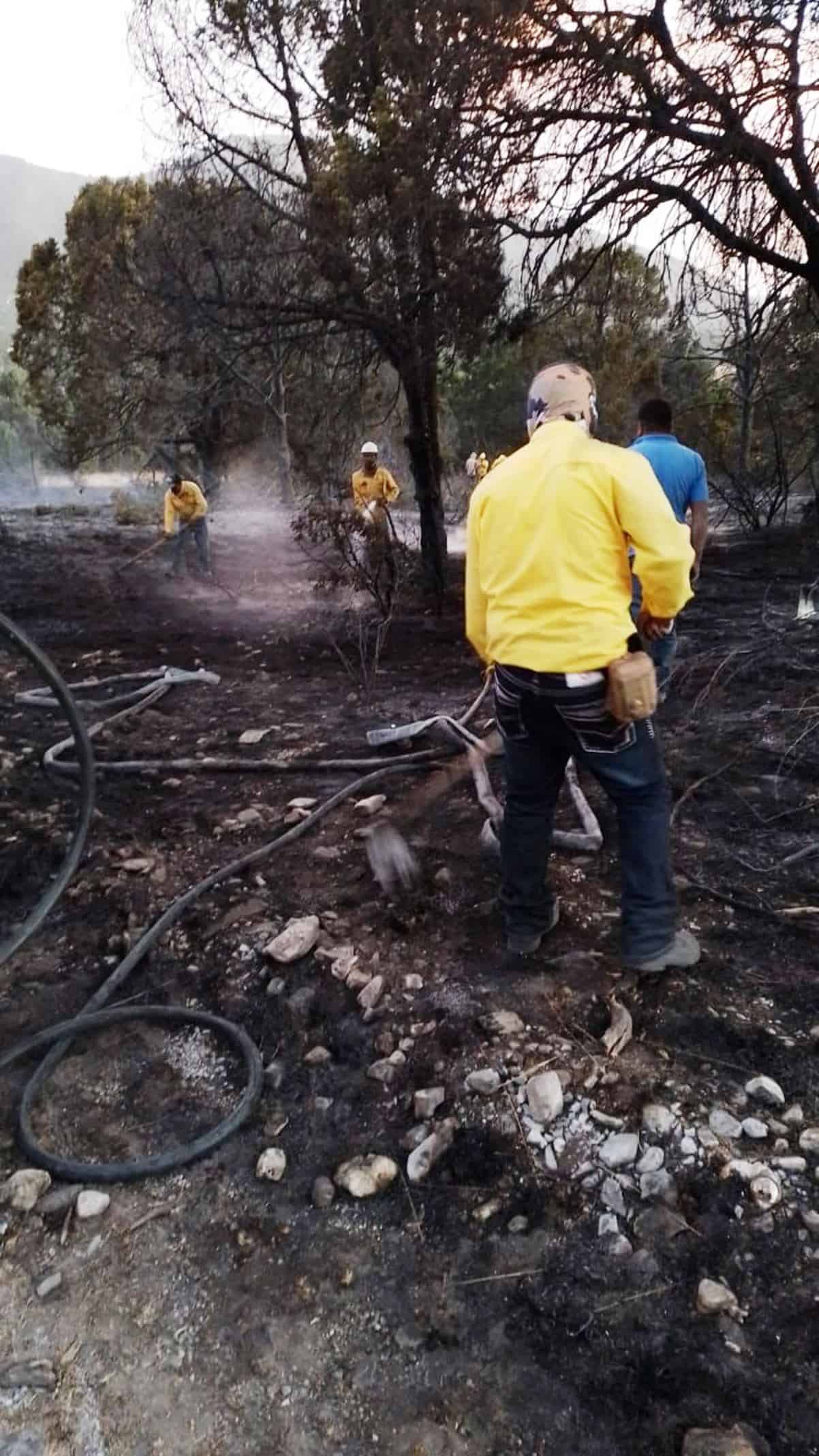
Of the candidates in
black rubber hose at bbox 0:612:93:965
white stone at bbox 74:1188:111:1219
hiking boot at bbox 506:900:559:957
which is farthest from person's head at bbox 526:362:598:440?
white stone at bbox 74:1188:111:1219

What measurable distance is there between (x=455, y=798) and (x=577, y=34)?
4.95m

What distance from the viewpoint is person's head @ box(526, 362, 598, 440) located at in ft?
8.69

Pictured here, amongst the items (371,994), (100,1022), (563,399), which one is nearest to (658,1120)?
(371,994)

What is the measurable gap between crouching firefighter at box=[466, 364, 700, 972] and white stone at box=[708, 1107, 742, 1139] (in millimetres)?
556

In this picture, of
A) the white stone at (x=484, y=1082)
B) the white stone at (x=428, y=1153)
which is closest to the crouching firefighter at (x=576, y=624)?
the white stone at (x=484, y=1082)

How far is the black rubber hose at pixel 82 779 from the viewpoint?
294 cm

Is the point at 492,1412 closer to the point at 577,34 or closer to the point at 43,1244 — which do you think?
the point at 43,1244

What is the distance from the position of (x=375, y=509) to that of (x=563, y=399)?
5797 mm

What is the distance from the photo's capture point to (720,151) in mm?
5809

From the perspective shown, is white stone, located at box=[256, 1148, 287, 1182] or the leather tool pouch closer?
white stone, located at box=[256, 1148, 287, 1182]

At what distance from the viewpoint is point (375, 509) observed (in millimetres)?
8328

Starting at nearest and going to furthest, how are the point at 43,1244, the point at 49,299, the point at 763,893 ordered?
the point at 43,1244 < the point at 763,893 < the point at 49,299

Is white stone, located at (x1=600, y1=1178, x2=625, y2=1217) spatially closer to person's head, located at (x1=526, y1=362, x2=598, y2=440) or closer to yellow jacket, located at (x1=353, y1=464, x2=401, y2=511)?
person's head, located at (x1=526, y1=362, x2=598, y2=440)

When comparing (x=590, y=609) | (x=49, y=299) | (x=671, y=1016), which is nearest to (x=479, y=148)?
(x=590, y=609)
